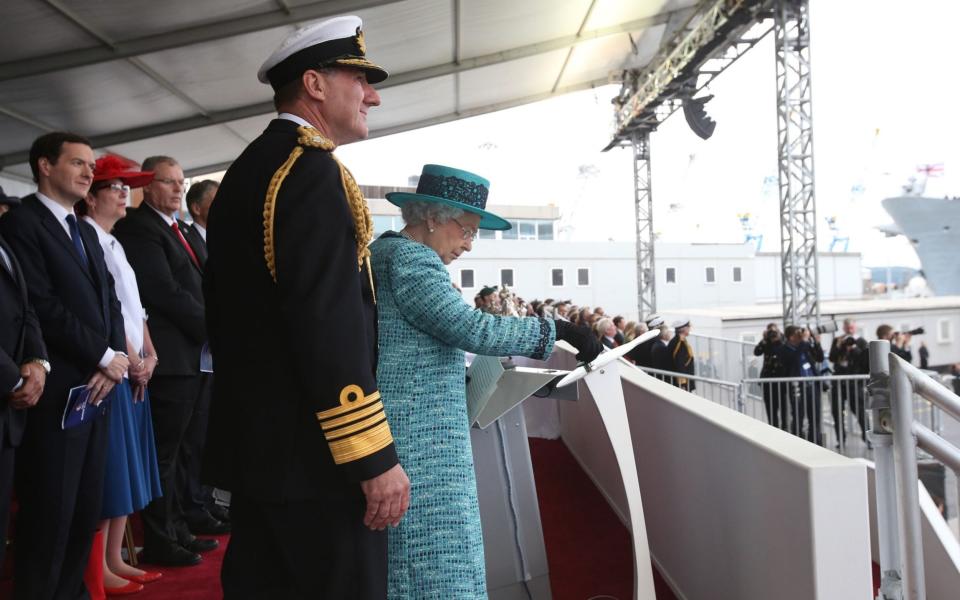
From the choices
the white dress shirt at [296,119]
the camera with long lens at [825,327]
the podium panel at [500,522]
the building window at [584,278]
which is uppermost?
the building window at [584,278]

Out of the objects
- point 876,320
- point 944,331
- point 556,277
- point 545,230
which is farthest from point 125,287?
point 545,230

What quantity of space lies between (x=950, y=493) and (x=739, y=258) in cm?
2678

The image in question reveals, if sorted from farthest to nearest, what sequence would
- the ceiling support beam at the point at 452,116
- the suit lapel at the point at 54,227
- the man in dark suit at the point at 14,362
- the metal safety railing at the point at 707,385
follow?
the ceiling support beam at the point at 452,116, the metal safety railing at the point at 707,385, the suit lapel at the point at 54,227, the man in dark suit at the point at 14,362

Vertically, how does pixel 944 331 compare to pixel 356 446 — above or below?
below

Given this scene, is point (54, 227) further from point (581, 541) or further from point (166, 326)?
point (581, 541)

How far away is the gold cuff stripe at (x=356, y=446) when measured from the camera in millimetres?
1293

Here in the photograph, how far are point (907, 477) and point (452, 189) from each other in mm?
1285

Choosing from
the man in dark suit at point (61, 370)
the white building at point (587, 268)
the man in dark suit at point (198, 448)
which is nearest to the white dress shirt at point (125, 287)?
the man in dark suit at point (61, 370)

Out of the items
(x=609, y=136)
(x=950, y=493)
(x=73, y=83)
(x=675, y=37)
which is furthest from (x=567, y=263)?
(x=73, y=83)

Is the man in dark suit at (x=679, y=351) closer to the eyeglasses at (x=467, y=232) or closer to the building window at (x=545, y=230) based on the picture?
the eyeglasses at (x=467, y=232)

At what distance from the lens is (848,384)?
Result: 7.59 m

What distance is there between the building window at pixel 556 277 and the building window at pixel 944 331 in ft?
44.8

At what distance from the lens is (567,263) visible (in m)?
31.0

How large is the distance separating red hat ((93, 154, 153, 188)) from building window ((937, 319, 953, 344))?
2850cm
